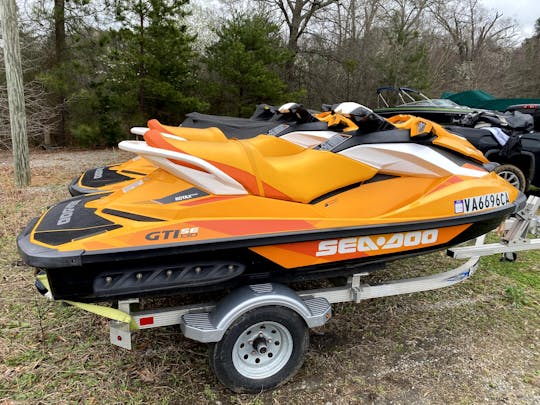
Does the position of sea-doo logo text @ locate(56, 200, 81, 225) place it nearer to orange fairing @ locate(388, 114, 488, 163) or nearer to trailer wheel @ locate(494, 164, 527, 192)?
orange fairing @ locate(388, 114, 488, 163)

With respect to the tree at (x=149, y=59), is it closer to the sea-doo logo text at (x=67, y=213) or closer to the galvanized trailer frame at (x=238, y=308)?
the sea-doo logo text at (x=67, y=213)

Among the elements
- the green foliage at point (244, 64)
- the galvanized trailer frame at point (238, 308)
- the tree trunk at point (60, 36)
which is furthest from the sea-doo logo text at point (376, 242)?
the tree trunk at point (60, 36)

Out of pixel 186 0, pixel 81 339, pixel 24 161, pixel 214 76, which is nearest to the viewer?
pixel 81 339

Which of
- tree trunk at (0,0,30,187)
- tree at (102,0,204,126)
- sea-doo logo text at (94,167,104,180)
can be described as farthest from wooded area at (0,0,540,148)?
sea-doo logo text at (94,167,104,180)

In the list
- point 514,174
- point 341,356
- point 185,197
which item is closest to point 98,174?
point 185,197

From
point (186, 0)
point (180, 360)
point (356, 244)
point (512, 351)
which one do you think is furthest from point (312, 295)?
point (186, 0)

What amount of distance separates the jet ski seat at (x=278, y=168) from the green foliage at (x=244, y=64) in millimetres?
10778

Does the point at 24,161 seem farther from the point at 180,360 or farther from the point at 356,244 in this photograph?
the point at 356,244

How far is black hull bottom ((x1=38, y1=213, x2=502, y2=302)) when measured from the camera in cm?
204

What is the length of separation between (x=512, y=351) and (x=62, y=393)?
291 centimetres

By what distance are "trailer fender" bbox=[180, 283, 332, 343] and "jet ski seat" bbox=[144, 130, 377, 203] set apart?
55 cm

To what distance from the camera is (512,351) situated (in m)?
2.86

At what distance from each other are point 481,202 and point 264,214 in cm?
162

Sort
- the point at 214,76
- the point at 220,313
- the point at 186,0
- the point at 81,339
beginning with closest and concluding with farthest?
the point at 220,313 → the point at 81,339 → the point at 186,0 → the point at 214,76
